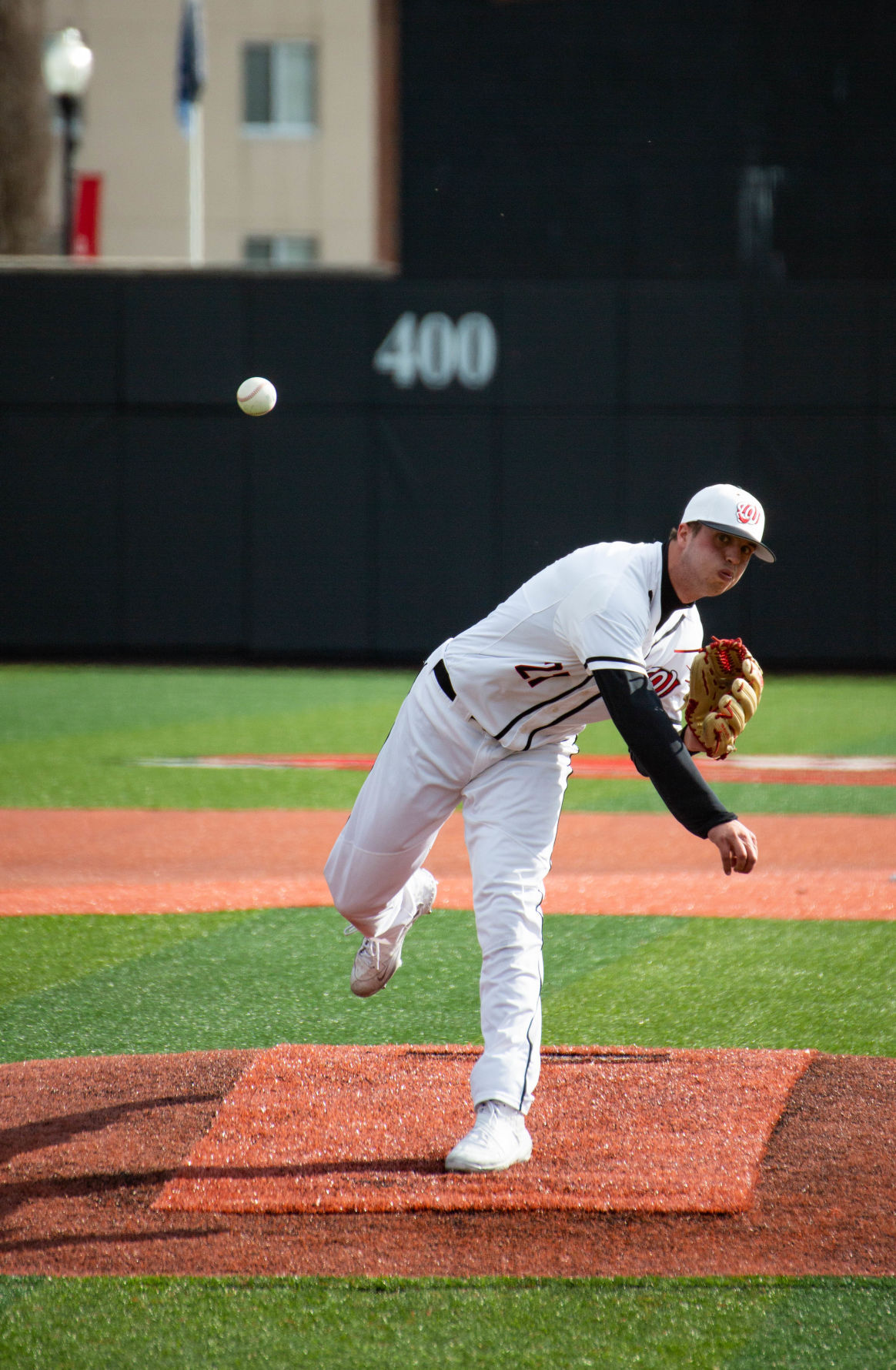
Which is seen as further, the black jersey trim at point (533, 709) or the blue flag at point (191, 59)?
the blue flag at point (191, 59)

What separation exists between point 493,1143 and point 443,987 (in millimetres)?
1805

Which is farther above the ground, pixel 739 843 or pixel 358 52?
pixel 358 52

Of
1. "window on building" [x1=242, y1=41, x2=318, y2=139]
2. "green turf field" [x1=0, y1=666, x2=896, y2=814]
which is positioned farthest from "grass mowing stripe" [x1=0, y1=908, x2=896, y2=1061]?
"window on building" [x1=242, y1=41, x2=318, y2=139]

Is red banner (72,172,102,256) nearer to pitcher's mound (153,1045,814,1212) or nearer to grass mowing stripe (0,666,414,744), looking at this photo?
grass mowing stripe (0,666,414,744)

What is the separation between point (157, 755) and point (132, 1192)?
7823 mm

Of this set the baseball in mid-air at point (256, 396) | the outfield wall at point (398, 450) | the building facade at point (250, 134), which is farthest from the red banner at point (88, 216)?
the baseball in mid-air at point (256, 396)

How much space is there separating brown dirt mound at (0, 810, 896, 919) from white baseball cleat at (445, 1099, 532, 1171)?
115 inches

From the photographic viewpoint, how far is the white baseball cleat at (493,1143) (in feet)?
10.9

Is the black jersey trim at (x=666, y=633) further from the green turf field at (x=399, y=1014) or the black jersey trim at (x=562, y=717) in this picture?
the green turf field at (x=399, y=1014)

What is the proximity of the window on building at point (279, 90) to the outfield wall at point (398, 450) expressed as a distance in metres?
10.7

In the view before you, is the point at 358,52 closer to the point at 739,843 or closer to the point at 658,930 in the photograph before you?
the point at 658,930

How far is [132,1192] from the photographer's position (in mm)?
3270

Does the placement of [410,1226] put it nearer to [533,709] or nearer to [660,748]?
[660,748]

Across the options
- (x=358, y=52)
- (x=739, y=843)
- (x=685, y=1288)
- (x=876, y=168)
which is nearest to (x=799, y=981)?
(x=739, y=843)
